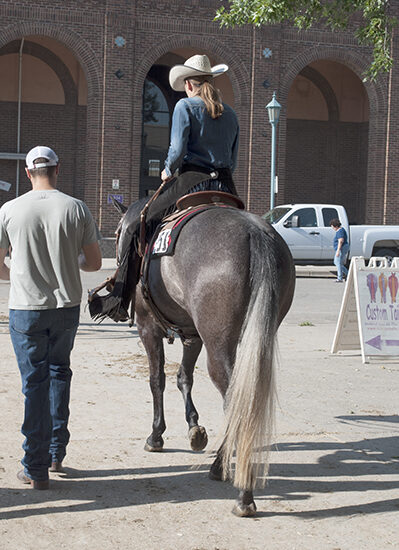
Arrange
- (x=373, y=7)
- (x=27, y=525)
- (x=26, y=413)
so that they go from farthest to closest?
(x=373, y=7)
(x=26, y=413)
(x=27, y=525)

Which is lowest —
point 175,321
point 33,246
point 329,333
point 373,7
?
point 329,333

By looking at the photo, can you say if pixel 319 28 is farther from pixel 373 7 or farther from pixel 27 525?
pixel 27 525

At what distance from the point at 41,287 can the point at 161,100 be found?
29771 millimetres

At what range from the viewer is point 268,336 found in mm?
4371

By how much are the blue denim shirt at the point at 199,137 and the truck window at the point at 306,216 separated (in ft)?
64.0

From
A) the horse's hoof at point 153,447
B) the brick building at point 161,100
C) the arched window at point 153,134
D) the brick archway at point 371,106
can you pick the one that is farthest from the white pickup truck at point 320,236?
the horse's hoof at point 153,447

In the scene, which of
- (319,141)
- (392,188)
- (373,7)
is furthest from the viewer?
(319,141)

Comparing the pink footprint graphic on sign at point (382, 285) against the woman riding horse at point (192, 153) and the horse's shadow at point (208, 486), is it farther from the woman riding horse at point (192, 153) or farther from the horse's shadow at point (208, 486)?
the woman riding horse at point (192, 153)

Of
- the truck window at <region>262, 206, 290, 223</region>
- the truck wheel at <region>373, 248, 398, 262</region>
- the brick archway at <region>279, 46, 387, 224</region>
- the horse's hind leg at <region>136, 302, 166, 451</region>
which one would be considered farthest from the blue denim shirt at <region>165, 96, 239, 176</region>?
the brick archway at <region>279, 46, 387, 224</region>

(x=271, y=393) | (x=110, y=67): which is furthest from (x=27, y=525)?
(x=110, y=67)

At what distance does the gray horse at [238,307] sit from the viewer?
169 inches

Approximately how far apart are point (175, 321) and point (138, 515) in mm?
1483

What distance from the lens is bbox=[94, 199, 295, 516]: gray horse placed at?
4285mm

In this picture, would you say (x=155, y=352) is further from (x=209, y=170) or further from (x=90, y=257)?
(x=209, y=170)
